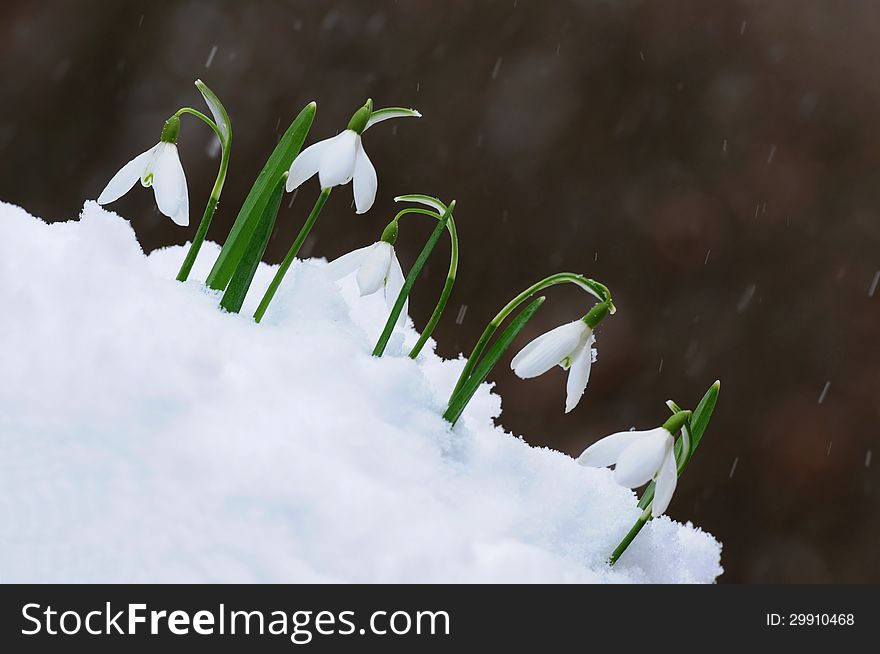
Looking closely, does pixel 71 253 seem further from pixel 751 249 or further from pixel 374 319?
pixel 751 249

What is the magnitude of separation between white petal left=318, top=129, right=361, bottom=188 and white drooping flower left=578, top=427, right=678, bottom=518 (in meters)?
0.18

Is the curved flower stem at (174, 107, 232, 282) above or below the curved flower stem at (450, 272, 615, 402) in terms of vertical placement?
above

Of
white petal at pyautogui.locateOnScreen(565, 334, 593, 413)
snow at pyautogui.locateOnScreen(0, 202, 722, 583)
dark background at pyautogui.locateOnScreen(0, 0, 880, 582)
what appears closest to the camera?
snow at pyautogui.locateOnScreen(0, 202, 722, 583)

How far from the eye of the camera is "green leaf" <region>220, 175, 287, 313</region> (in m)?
0.48

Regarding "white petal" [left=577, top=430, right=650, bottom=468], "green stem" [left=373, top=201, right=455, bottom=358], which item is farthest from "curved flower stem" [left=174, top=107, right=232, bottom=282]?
"white petal" [left=577, top=430, right=650, bottom=468]

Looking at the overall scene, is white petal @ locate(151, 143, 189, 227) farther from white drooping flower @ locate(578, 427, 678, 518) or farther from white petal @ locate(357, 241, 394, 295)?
white drooping flower @ locate(578, 427, 678, 518)

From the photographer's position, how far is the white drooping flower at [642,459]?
40 cm

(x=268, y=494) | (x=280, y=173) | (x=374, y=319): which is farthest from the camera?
(x=374, y=319)

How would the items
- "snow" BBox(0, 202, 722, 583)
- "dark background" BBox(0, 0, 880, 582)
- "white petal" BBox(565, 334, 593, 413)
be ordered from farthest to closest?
1. "dark background" BBox(0, 0, 880, 582)
2. "white petal" BBox(565, 334, 593, 413)
3. "snow" BBox(0, 202, 722, 583)

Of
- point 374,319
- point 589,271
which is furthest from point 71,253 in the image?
point 589,271

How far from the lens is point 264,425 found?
412 millimetres

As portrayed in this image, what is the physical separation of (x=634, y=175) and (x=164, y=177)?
1571mm

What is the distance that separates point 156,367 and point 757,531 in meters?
1.76

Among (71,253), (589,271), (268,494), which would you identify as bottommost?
(268,494)
